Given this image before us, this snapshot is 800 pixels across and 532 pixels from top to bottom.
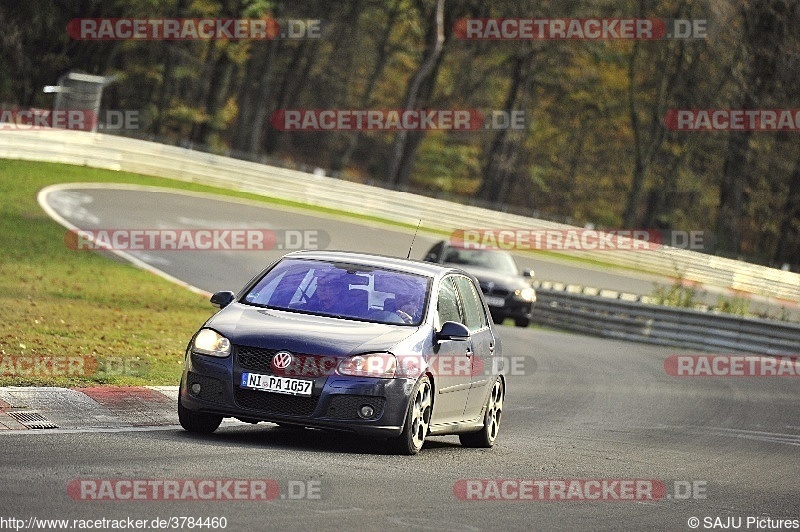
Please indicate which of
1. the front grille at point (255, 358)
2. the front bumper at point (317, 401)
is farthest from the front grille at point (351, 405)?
the front grille at point (255, 358)

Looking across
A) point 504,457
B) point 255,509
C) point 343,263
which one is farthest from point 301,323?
point 255,509

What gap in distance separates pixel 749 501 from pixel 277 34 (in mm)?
52754

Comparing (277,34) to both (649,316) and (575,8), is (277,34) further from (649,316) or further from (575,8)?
(649,316)

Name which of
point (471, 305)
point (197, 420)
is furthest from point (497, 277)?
point (197, 420)

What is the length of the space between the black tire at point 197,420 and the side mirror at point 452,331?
171 cm

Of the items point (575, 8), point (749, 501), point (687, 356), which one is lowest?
point (687, 356)

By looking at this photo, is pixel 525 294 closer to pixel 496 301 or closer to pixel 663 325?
pixel 496 301

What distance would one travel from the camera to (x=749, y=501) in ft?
31.9

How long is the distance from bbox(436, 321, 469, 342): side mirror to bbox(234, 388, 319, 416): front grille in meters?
1.28

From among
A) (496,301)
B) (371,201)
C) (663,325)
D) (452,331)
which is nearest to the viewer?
A: (452,331)

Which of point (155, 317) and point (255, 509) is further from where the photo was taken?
point (155, 317)

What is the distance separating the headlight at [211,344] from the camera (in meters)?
10.1

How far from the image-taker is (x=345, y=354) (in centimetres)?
997

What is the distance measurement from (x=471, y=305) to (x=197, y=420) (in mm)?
2743
